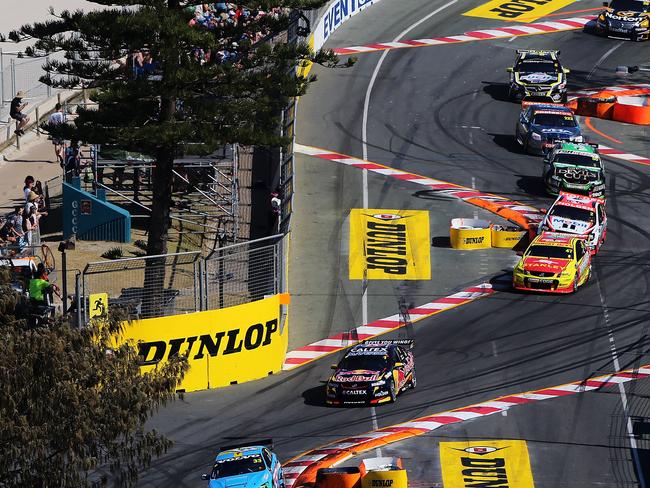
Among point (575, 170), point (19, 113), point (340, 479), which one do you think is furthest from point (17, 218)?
point (575, 170)

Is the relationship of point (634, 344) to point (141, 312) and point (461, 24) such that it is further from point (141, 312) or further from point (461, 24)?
point (461, 24)

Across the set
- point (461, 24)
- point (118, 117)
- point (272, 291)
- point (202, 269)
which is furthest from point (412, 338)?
point (461, 24)

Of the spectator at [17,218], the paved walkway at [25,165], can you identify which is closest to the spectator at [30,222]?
the spectator at [17,218]

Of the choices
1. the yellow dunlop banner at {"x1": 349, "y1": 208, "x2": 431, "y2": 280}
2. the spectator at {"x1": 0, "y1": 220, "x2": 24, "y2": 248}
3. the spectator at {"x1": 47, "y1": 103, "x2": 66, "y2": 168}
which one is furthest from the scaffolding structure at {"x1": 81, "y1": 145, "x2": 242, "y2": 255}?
the spectator at {"x1": 0, "y1": 220, "x2": 24, "y2": 248}

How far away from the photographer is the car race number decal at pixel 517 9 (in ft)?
213

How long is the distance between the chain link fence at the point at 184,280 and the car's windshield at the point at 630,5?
29.6 meters

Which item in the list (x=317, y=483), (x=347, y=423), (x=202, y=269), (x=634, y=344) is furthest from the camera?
(x=634, y=344)

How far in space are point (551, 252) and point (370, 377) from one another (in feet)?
29.8

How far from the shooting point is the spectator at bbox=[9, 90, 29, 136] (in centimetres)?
5072

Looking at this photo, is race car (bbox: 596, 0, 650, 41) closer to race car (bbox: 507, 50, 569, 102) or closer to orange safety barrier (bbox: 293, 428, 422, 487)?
race car (bbox: 507, 50, 569, 102)

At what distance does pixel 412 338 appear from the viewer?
130ft

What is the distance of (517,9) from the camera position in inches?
2586

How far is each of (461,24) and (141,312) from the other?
3222cm

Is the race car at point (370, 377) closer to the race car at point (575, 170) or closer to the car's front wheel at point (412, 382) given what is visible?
the car's front wheel at point (412, 382)
